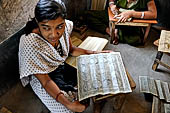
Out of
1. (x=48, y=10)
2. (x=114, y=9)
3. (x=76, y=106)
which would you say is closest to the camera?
(x=48, y=10)

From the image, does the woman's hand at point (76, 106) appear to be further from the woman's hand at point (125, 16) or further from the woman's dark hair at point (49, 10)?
the woman's hand at point (125, 16)

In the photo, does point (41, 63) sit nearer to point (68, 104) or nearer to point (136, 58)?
point (68, 104)

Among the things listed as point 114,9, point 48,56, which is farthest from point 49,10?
point 114,9

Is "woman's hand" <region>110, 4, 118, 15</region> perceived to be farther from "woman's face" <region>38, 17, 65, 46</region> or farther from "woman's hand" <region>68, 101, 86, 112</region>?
"woman's hand" <region>68, 101, 86, 112</region>

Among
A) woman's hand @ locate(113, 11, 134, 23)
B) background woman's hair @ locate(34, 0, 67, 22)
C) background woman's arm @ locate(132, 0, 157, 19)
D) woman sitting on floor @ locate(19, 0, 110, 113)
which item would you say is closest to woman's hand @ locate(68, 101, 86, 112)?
woman sitting on floor @ locate(19, 0, 110, 113)

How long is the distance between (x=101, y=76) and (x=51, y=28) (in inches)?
19.1

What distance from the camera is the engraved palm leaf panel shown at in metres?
1.09

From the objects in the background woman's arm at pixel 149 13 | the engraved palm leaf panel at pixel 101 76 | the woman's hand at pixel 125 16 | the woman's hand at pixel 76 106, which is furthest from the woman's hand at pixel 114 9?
the woman's hand at pixel 76 106

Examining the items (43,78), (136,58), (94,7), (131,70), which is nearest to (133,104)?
(131,70)

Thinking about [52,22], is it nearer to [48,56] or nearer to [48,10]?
[48,10]

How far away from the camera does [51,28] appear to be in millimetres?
1018

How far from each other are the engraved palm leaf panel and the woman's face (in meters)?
0.32

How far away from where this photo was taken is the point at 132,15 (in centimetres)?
215

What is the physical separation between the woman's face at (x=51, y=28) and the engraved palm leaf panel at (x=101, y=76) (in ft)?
1.06
